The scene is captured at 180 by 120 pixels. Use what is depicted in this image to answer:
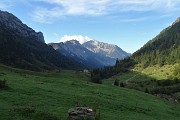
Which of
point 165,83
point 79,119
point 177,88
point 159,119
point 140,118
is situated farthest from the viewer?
point 165,83

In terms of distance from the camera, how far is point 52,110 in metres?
36.0

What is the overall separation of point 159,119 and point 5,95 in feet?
75.2

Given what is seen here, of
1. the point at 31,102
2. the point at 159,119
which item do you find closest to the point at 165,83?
the point at 159,119

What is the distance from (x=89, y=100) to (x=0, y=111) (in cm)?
1823

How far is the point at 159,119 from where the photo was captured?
152ft

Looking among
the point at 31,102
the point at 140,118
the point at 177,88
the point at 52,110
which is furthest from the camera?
the point at 177,88

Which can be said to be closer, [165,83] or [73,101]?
[73,101]

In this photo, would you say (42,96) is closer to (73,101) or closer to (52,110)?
(73,101)

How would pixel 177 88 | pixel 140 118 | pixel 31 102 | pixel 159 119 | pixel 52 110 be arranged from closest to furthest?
pixel 52 110, pixel 31 102, pixel 140 118, pixel 159 119, pixel 177 88

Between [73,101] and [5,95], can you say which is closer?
[5,95]

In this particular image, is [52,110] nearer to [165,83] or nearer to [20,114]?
[20,114]

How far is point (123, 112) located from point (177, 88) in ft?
290

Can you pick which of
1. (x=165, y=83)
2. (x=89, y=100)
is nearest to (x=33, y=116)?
(x=89, y=100)

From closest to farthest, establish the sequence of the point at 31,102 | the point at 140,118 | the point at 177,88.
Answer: the point at 31,102 → the point at 140,118 → the point at 177,88
